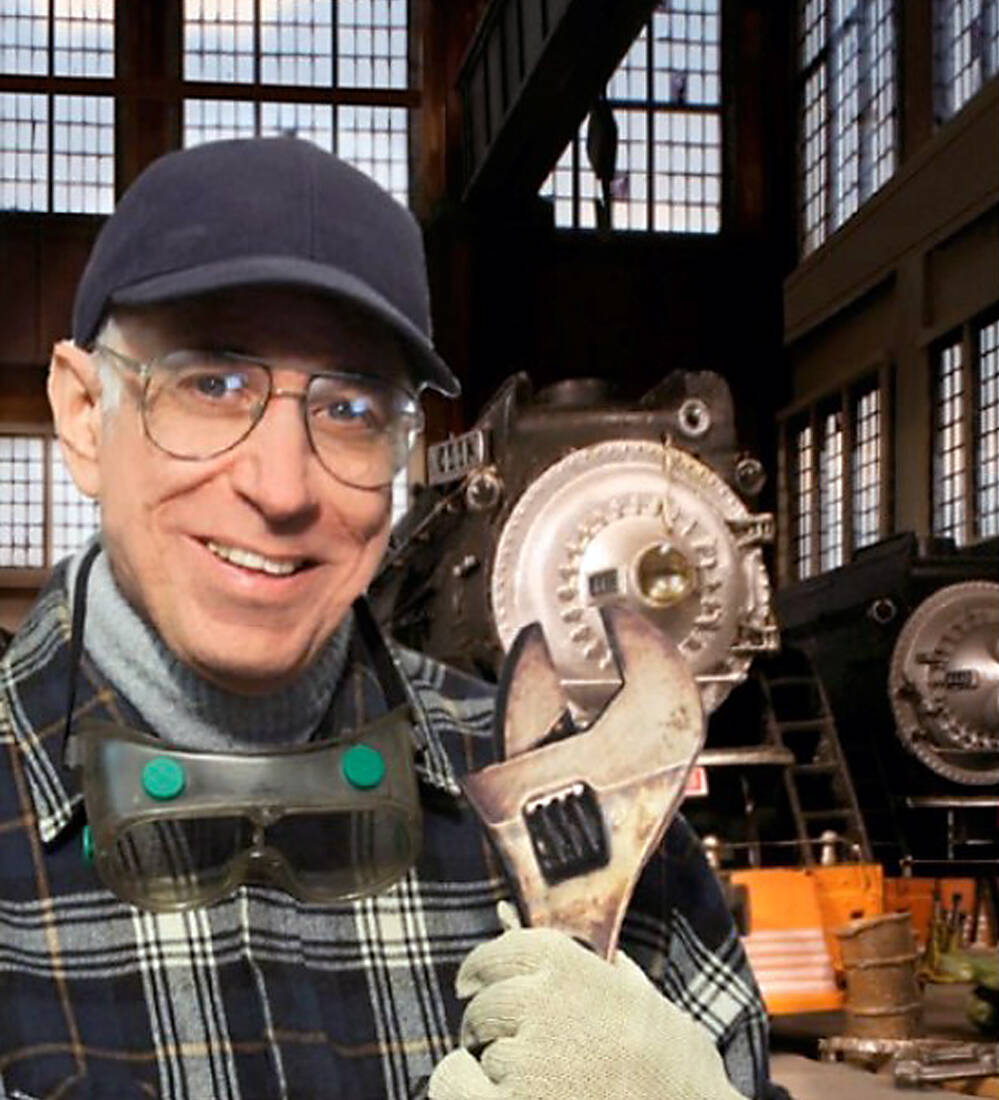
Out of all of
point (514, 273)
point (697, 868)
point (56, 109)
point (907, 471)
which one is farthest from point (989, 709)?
point (697, 868)

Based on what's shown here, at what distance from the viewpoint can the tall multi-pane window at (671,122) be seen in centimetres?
383

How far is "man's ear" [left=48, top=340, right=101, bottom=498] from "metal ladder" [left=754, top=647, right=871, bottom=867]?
2.82 m

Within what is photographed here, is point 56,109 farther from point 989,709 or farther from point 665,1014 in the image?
point 665,1014

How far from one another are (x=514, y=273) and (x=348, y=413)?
419cm

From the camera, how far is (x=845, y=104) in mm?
3885

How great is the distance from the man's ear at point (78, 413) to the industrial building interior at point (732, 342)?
131 cm

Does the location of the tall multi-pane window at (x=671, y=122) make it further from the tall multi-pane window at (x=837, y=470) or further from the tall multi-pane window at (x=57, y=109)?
the tall multi-pane window at (x=57, y=109)

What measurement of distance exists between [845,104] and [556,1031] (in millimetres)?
3370

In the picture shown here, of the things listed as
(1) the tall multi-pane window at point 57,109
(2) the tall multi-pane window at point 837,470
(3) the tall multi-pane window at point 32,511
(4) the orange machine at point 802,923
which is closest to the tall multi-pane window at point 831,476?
(2) the tall multi-pane window at point 837,470

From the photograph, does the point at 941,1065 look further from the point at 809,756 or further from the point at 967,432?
the point at 967,432

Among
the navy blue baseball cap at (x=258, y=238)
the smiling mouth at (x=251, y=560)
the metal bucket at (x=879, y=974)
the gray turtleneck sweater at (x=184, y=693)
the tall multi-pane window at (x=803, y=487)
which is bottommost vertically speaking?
the metal bucket at (x=879, y=974)

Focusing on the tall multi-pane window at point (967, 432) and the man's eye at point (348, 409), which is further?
the tall multi-pane window at point (967, 432)

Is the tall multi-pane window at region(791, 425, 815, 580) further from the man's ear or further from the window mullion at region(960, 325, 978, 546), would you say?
the man's ear

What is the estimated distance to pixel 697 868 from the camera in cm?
89
